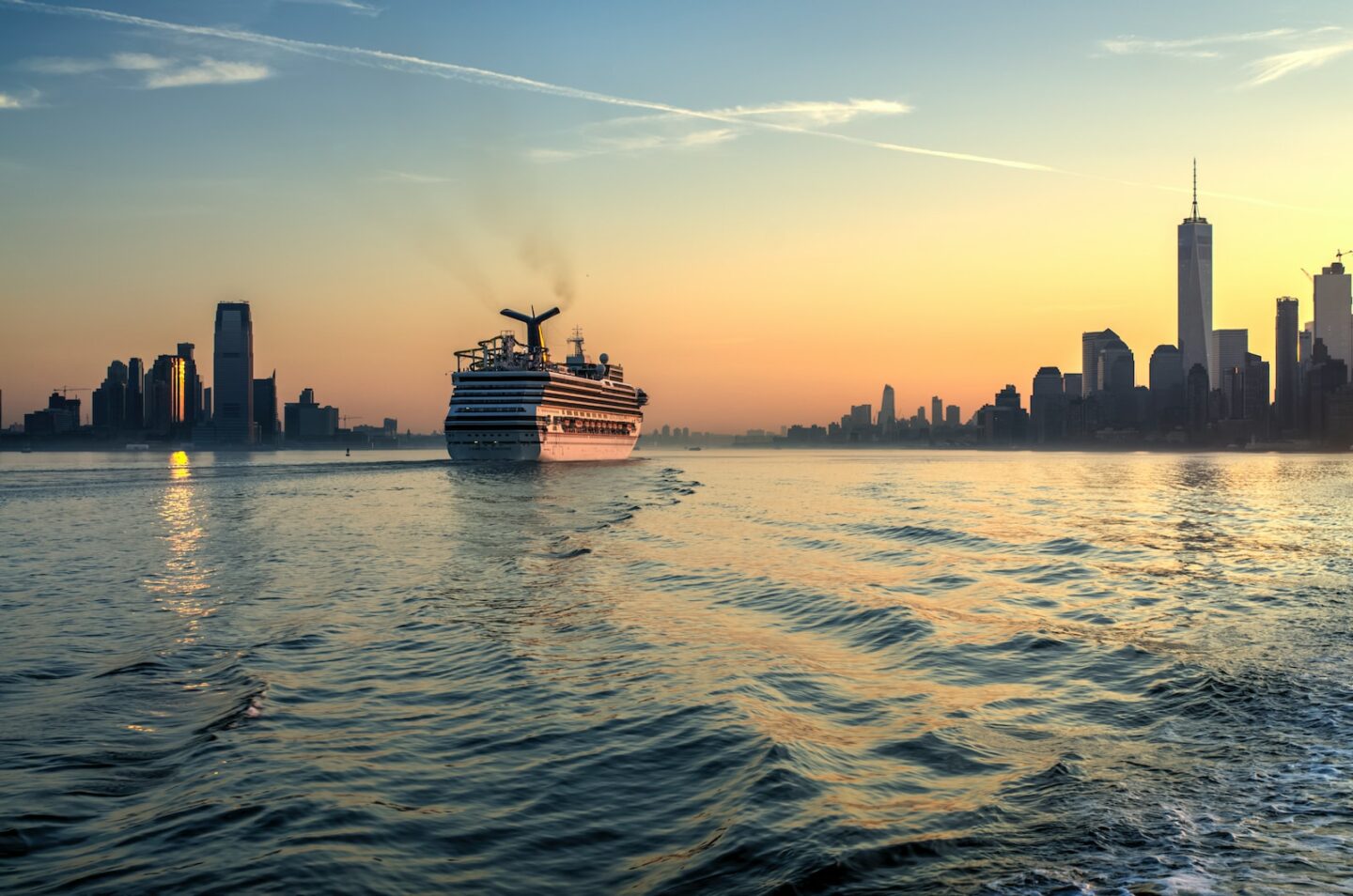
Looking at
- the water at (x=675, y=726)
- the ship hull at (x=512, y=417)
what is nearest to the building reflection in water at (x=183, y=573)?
the water at (x=675, y=726)

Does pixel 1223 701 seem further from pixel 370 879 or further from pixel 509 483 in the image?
pixel 509 483

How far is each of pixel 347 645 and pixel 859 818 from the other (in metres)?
11.5

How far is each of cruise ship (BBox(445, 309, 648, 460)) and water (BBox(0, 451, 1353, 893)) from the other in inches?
3909

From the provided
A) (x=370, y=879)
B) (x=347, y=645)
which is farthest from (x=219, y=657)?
(x=370, y=879)

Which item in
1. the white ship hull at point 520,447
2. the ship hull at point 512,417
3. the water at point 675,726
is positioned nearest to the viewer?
the water at point 675,726

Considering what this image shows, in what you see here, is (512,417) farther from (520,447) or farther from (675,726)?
(675,726)

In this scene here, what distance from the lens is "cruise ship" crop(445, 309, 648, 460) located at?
129 meters

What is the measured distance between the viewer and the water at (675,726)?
7.54m

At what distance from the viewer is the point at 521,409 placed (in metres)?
128

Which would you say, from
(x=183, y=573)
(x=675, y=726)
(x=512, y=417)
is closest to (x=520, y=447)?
(x=512, y=417)

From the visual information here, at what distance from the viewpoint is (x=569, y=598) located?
72.6 ft

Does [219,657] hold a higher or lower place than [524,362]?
lower

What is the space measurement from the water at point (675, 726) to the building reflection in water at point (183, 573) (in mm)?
253

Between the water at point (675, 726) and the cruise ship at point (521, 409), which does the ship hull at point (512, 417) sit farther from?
the water at point (675, 726)
